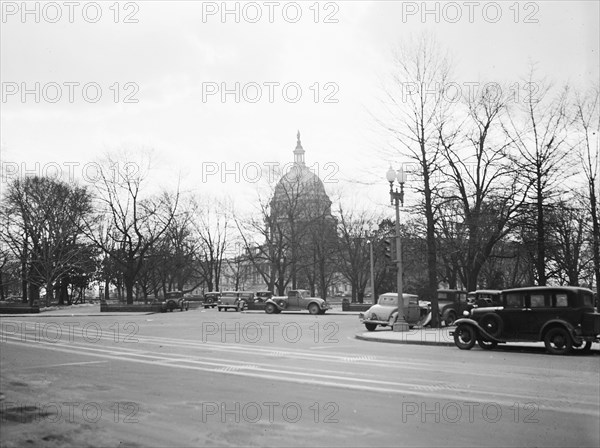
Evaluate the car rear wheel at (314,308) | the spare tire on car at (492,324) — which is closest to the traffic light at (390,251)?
the spare tire on car at (492,324)

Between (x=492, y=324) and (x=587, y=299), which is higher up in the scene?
(x=587, y=299)

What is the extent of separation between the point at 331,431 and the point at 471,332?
41.6ft

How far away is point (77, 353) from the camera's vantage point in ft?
55.1

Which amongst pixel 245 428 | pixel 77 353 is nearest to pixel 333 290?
pixel 77 353

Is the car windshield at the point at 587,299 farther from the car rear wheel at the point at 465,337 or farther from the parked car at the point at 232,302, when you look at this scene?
the parked car at the point at 232,302

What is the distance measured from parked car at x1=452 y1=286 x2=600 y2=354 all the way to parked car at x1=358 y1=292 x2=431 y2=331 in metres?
8.45

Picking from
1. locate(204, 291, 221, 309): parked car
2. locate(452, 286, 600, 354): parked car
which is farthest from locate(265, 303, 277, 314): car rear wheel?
locate(452, 286, 600, 354): parked car

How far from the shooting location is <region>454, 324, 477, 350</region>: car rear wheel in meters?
19.1

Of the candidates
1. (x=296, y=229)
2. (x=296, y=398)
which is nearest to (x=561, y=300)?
(x=296, y=398)

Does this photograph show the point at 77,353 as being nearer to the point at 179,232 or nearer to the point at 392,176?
the point at 392,176

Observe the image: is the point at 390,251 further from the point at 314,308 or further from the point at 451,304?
the point at 314,308

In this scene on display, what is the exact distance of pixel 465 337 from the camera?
63.5 ft

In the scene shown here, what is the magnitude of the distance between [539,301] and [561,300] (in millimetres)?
614

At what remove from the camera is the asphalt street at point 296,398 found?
286 inches
